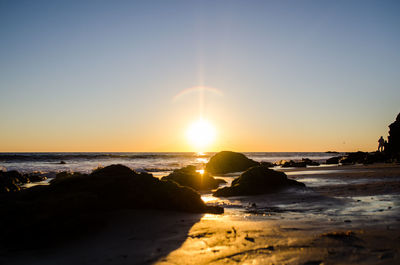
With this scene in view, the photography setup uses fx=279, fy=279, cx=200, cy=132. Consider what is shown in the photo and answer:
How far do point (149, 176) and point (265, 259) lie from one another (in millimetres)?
3784

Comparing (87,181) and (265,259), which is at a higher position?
(87,181)

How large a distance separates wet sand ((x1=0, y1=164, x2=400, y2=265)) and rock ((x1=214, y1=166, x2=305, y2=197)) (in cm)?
453

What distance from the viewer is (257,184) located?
10.8 metres

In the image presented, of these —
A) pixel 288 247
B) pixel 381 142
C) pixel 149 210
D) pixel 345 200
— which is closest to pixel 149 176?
pixel 149 210

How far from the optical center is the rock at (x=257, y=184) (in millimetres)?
10461

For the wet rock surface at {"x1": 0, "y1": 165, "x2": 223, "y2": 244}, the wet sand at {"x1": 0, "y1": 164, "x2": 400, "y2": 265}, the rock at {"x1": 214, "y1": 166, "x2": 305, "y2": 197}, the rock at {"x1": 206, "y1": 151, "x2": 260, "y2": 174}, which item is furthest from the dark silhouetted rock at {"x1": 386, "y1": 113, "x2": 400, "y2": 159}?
the wet rock surface at {"x1": 0, "y1": 165, "x2": 223, "y2": 244}

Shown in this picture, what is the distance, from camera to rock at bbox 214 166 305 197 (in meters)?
10.5

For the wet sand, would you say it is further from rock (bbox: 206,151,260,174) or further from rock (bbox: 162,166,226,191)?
rock (bbox: 206,151,260,174)

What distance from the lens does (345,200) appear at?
24.4 ft

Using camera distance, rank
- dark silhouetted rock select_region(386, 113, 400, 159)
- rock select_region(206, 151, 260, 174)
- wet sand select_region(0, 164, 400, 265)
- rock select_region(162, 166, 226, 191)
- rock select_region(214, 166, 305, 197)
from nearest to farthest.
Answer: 1. wet sand select_region(0, 164, 400, 265)
2. rock select_region(214, 166, 305, 197)
3. rock select_region(162, 166, 226, 191)
4. rock select_region(206, 151, 260, 174)
5. dark silhouetted rock select_region(386, 113, 400, 159)

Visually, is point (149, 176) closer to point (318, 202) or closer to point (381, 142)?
point (318, 202)

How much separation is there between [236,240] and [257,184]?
7.07 meters

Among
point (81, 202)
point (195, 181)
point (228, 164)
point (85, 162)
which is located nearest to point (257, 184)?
point (195, 181)

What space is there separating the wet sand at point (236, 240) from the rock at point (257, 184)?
4534 millimetres
